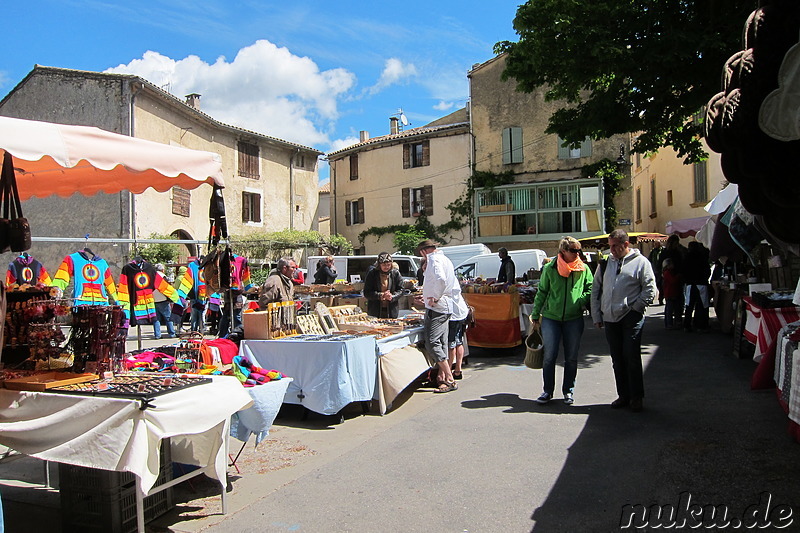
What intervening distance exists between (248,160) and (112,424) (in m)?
27.1

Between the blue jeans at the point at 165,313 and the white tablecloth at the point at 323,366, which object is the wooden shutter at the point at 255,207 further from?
the white tablecloth at the point at 323,366

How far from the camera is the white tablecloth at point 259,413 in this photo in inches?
182

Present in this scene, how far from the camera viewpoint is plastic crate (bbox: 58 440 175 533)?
366 cm

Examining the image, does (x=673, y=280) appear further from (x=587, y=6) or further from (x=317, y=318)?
(x=317, y=318)

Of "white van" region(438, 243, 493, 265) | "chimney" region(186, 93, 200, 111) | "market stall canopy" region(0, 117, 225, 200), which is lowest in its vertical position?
"white van" region(438, 243, 493, 265)

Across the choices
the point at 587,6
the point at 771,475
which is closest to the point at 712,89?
the point at 587,6

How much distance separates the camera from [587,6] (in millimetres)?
10695

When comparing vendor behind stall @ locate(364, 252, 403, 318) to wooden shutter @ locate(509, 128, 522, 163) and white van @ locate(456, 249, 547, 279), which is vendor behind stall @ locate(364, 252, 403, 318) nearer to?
white van @ locate(456, 249, 547, 279)

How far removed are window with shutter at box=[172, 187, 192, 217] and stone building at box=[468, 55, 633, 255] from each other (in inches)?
542

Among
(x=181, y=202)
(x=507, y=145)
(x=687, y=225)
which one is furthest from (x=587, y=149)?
(x=181, y=202)

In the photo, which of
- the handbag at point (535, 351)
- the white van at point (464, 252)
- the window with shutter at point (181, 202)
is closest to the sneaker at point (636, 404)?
the handbag at point (535, 351)

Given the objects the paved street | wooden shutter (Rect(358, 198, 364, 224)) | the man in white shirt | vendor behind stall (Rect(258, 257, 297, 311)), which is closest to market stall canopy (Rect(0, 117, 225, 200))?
vendor behind stall (Rect(258, 257, 297, 311))

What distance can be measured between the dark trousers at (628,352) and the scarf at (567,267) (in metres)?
0.67
